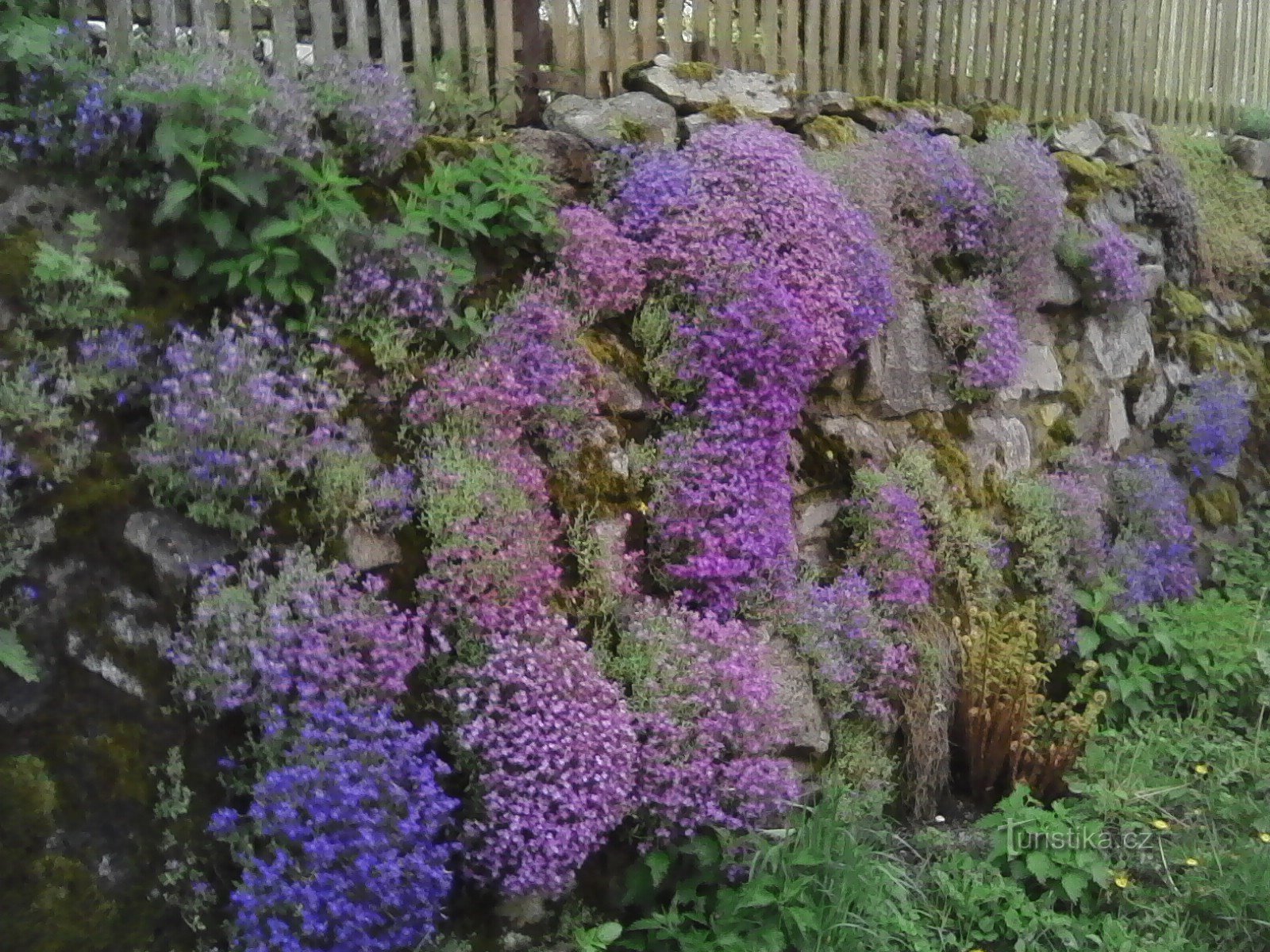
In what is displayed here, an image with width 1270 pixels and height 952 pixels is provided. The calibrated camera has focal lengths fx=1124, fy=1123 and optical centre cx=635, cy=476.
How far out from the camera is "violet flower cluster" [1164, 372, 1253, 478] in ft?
24.7

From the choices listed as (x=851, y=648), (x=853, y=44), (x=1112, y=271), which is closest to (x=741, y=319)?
(x=851, y=648)

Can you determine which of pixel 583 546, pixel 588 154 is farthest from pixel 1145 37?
pixel 583 546

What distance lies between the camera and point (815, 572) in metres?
5.05

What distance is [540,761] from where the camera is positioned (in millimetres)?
3732

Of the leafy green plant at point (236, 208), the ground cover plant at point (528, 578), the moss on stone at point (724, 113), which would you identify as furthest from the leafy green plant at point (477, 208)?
the moss on stone at point (724, 113)

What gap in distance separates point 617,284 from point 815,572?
1552mm

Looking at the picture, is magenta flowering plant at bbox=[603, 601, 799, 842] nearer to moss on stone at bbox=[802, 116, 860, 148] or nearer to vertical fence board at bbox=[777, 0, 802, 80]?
moss on stone at bbox=[802, 116, 860, 148]

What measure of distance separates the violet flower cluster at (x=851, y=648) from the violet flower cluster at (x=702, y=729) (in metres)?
0.42

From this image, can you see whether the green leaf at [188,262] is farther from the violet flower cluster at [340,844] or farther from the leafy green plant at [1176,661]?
the leafy green plant at [1176,661]

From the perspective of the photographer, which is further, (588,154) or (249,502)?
(588,154)

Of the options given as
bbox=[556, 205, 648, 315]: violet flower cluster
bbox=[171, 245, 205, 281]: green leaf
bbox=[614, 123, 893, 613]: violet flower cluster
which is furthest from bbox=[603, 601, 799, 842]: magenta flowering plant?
bbox=[171, 245, 205, 281]: green leaf

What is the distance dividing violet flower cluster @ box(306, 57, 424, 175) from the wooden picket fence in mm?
288

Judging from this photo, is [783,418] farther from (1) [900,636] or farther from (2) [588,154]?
(2) [588,154]

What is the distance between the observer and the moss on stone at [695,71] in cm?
597
